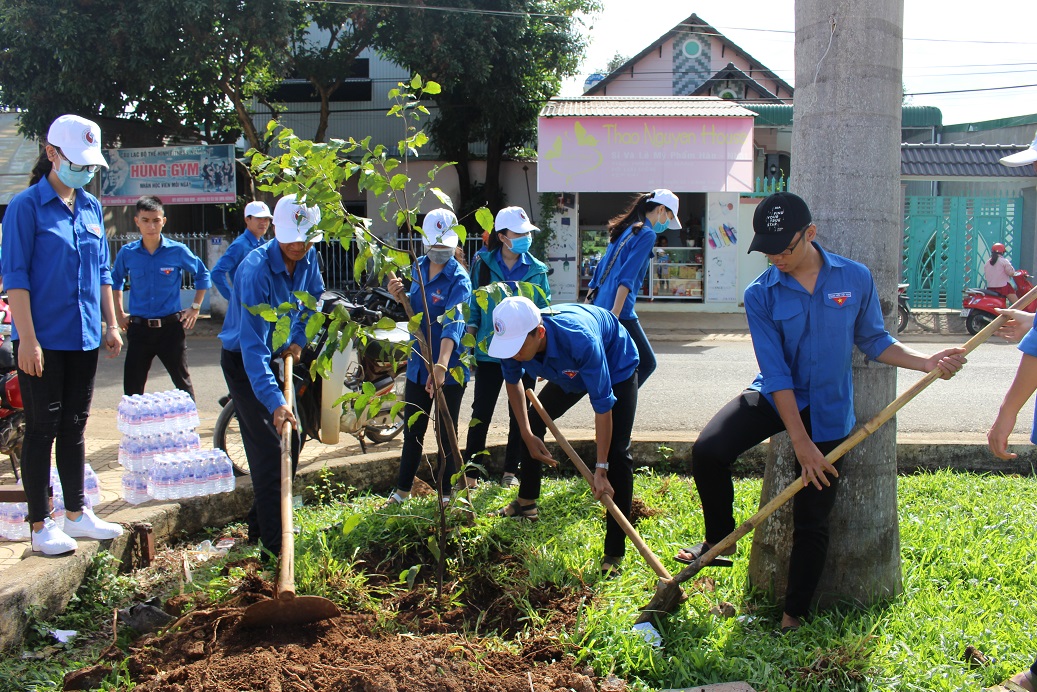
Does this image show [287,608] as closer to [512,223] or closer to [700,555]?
[700,555]

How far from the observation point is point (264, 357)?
3930mm

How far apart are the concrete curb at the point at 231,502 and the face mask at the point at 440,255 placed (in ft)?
4.25

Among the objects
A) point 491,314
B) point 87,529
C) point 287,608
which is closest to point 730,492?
point 287,608

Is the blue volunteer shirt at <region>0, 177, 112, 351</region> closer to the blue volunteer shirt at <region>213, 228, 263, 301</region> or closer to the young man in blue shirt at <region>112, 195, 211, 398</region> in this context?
the young man in blue shirt at <region>112, 195, 211, 398</region>

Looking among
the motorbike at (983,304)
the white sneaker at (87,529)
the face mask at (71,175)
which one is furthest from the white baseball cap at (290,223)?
the motorbike at (983,304)

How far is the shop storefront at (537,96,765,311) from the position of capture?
50.4 feet

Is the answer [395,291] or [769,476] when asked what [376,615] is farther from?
[769,476]

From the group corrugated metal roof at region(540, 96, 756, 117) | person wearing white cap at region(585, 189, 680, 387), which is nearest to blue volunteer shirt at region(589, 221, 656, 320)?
person wearing white cap at region(585, 189, 680, 387)

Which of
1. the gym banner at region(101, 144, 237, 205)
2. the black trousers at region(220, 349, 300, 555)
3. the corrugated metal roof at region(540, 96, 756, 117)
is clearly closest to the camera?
the black trousers at region(220, 349, 300, 555)

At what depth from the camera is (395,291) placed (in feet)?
12.9

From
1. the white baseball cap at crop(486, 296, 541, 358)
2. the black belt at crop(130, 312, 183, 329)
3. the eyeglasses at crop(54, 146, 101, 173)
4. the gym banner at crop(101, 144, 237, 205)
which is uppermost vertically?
the gym banner at crop(101, 144, 237, 205)

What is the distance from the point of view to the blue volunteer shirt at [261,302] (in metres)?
3.89

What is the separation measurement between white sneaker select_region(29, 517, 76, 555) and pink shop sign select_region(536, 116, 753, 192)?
12.4 metres

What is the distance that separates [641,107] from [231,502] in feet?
45.2
